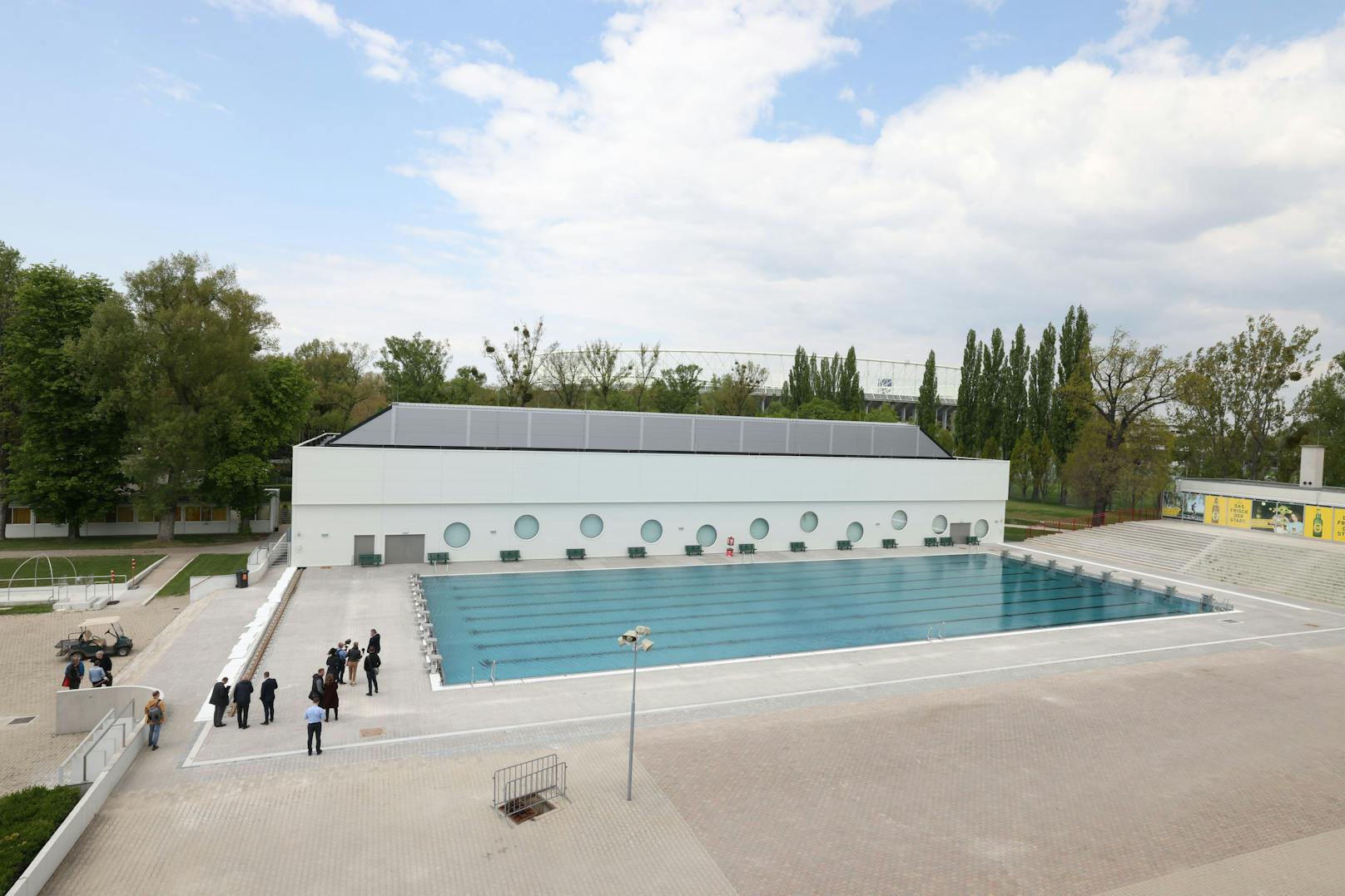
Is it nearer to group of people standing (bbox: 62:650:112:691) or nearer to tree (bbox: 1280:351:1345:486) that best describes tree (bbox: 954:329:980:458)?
tree (bbox: 1280:351:1345:486)

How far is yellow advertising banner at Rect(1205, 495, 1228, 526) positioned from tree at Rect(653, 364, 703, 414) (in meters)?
35.8

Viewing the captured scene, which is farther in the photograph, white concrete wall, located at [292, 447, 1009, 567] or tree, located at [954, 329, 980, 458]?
tree, located at [954, 329, 980, 458]

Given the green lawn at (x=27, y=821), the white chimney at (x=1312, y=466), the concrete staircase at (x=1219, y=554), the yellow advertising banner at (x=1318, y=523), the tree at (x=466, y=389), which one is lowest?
the green lawn at (x=27, y=821)

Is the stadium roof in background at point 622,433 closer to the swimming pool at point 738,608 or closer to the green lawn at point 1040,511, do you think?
the swimming pool at point 738,608

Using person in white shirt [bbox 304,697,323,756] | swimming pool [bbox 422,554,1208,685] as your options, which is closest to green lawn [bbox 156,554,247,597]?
swimming pool [bbox 422,554,1208,685]

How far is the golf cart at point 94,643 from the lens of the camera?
1828 cm

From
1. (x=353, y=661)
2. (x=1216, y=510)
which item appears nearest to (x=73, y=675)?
(x=353, y=661)

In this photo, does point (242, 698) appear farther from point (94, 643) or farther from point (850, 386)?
point (850, 386)

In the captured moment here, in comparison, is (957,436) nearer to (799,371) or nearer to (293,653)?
(799,371)

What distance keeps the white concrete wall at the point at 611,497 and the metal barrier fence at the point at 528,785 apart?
18.9 m

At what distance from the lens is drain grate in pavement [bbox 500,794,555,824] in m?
10.8

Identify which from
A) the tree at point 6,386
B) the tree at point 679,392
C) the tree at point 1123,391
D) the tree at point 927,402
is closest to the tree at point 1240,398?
the tree at point 1123,391

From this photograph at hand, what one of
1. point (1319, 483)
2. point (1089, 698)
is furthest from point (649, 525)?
point (1319, 483)

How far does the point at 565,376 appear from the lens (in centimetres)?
6075
